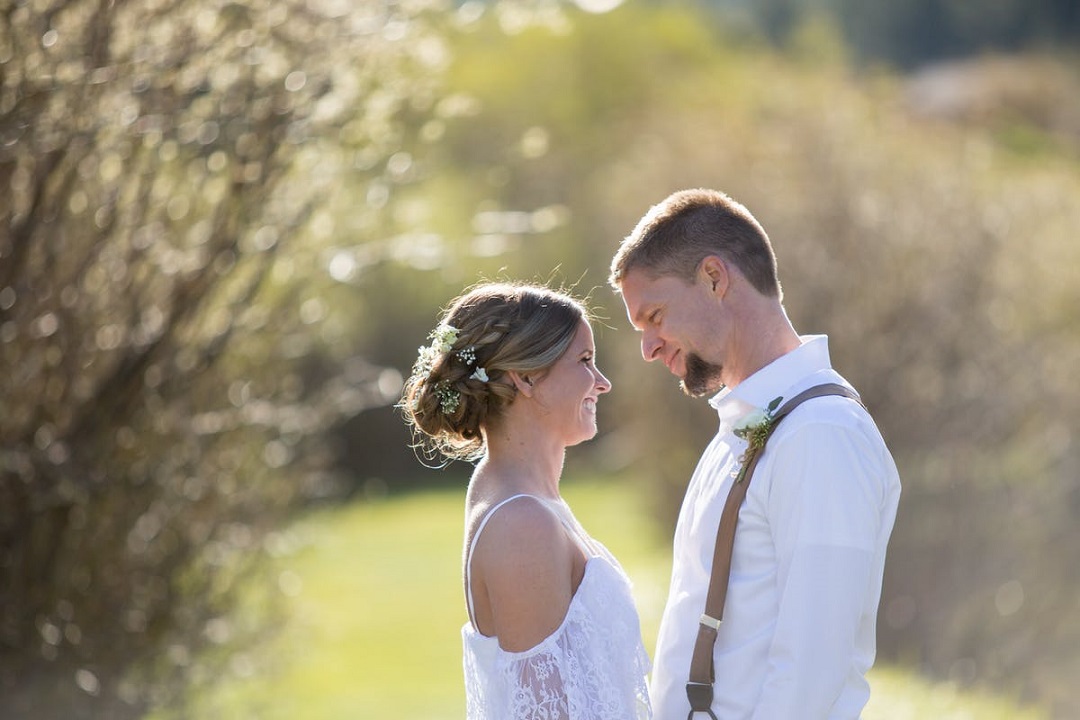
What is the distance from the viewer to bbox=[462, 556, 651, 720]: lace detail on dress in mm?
2938

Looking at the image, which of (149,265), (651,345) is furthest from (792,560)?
(149,265)

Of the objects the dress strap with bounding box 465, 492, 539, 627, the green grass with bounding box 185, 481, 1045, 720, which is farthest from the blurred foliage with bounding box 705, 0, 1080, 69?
the dress strap with bounding box 465, 492, 539, 627

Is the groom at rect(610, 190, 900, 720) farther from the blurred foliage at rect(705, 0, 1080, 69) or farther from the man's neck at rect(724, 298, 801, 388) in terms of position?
the blurred foliage at rect(705, 0, 1080, 69)

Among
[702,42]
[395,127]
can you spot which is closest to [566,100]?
[702,42]

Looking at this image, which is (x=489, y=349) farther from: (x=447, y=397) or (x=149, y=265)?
(x=149, y=265)

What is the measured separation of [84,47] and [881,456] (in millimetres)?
3629

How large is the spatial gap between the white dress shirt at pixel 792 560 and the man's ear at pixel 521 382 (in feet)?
1.54

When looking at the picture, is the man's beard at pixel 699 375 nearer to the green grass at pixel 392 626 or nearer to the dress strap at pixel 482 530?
the dress strap at pixel 482 530

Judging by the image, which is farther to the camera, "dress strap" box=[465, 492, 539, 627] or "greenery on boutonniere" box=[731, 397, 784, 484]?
"dress strap" box=[465, 492, 539, 627]

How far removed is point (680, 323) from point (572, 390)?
0.32 metres

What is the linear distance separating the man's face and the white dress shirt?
0.11 meters

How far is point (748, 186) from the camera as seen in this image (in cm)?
1285

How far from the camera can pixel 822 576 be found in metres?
2.60

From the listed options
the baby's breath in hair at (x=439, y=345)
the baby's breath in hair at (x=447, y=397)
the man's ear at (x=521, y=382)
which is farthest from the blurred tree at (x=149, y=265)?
the man's ear at (x=521, y=382)
